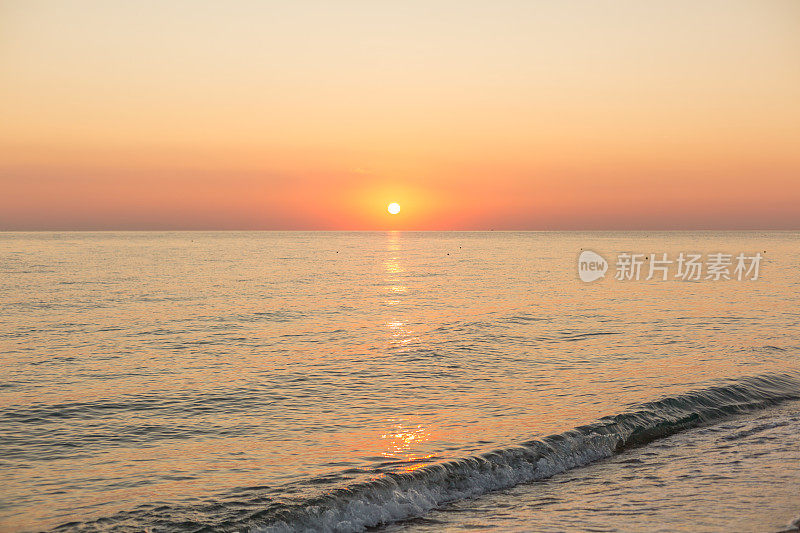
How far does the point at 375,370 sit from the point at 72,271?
6940 cm

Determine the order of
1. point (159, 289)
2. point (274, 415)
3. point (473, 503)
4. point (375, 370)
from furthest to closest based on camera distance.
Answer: point (159, 289) < point (375, 370) < point (274, 415) < point (473, 503)

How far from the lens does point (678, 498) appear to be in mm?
12336

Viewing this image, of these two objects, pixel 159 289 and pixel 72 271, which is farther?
pixel 72 271

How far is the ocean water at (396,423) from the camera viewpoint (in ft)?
40.5

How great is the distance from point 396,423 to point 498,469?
166 inches

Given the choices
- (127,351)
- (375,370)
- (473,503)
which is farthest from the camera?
(127,351)

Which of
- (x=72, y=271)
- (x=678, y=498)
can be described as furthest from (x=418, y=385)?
(x=72, y=271)

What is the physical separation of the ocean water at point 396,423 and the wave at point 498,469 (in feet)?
0.17

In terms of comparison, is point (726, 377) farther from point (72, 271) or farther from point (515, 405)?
point (72, 271)

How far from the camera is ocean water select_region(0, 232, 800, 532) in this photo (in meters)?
12.4

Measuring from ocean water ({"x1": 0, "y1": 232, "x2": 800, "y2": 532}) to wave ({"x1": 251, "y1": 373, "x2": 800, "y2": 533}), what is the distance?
2.1 inches

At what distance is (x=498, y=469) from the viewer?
14.7m

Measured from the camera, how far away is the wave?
40.4 ft

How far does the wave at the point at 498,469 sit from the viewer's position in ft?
40.4
